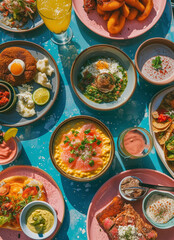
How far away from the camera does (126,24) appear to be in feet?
10.1

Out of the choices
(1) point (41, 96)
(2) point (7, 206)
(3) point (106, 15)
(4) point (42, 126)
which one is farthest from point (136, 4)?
(2) point (7, 206)

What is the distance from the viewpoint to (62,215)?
2.73m

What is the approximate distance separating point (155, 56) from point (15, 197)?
8.53 feet

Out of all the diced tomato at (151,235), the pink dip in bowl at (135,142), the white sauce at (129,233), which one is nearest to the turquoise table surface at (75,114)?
the pink dip in bowl at (135,142)

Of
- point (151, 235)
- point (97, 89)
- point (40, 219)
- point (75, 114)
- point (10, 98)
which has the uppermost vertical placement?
point (10, 98)

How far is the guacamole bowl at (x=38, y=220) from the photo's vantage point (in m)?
2.54

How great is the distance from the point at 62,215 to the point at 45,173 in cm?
55

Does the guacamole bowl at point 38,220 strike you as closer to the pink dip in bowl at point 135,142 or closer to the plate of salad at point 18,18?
the pink dip in bowl at point 135,142

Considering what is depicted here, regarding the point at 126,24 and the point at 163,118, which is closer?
the point at 163,118

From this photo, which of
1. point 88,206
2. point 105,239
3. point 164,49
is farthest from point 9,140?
point 164,49

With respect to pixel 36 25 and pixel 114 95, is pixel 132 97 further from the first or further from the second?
pixel 36 25

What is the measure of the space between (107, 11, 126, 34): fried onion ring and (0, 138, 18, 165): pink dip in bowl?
1939 mm

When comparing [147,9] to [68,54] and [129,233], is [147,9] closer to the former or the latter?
[68,54]

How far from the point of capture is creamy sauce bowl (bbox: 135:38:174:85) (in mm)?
3018
